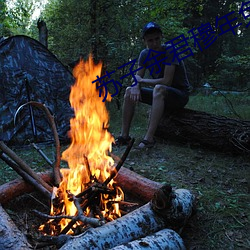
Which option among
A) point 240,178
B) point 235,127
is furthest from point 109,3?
point 240,178

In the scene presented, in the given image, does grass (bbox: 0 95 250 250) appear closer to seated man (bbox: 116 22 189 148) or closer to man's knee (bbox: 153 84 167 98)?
seated man (bbox: 116 22 189 148)

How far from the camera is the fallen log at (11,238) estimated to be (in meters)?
1.66

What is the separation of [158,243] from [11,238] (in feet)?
3.14

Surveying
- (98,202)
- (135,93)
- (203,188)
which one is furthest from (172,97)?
(98,202)

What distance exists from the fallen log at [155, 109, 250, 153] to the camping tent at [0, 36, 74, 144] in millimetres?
2115

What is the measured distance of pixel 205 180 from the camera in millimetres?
3105

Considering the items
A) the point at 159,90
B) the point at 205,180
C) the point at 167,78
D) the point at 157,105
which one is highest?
the point at 167,78

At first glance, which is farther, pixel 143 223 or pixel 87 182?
pixel 87 182

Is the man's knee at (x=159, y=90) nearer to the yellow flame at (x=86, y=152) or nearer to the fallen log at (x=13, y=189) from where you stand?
the yellow flame at (x=86, y=152)

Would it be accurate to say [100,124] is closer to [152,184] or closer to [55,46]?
[152,184]

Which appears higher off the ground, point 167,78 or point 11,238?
point 167,78

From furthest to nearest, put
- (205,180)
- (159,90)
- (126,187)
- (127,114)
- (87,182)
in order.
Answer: (127,114), (159,90), (205,180), (126,187), (87,182)

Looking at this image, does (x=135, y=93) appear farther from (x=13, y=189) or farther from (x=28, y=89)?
(x=13, y=189)

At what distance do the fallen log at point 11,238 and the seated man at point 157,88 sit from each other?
2.49 metres
